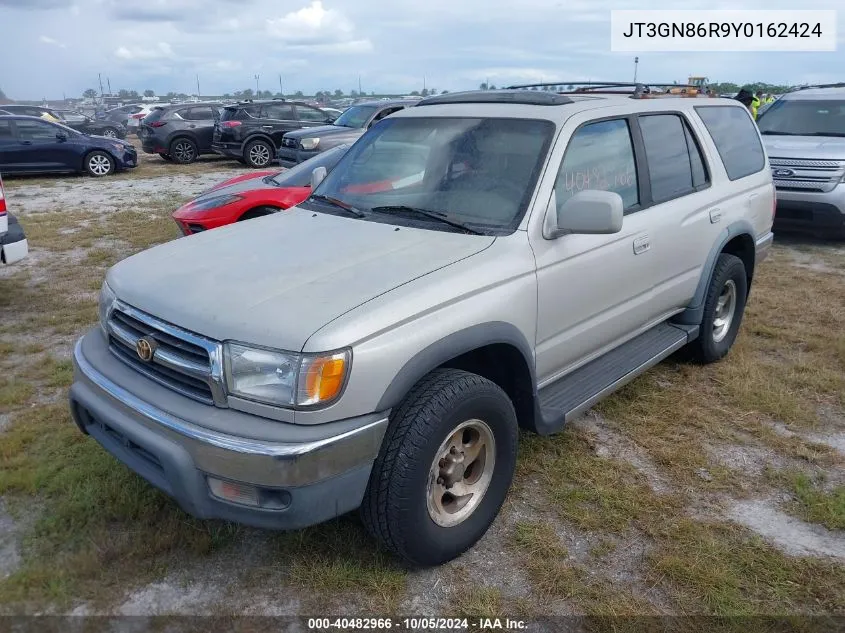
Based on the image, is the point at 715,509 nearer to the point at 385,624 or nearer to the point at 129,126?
the point at 385,624

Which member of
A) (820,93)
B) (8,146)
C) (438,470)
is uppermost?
(820,93)

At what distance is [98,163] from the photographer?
624 inches

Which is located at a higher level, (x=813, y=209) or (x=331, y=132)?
(x=331, y=132)

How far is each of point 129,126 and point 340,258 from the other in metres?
30.0

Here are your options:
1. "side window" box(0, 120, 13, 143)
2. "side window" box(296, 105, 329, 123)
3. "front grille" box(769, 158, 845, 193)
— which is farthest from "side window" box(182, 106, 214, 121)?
"front grille" box(769, 158, 845, 193)

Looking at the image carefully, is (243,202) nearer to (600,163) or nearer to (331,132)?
(600,163)

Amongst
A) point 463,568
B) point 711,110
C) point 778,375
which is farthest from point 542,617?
point 711,110

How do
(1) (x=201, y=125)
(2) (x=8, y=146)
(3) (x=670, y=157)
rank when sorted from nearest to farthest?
(3) (x=670, y=157), (2) (x=8, y=146), (1) (x=201, y=125)

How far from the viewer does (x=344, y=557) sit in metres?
2.88

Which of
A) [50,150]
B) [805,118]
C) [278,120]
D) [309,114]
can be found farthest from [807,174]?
[50,150]

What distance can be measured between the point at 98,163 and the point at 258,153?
367 cm

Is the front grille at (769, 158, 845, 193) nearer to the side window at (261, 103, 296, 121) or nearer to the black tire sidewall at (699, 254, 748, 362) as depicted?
the black tire sidewall at (699, 254, 748, 362)

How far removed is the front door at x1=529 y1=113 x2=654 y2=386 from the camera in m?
3.20

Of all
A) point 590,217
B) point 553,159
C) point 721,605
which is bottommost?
point 721,605
